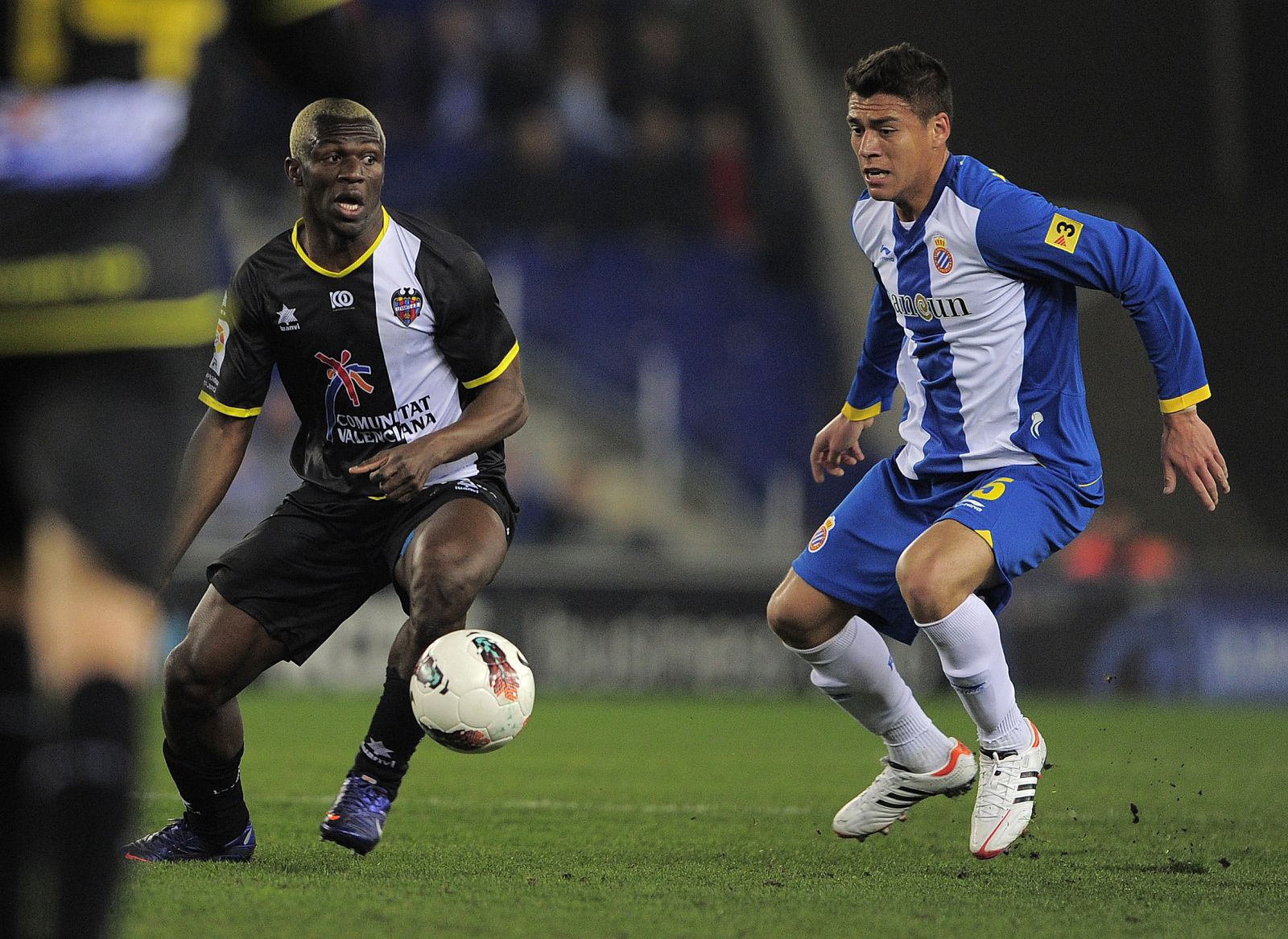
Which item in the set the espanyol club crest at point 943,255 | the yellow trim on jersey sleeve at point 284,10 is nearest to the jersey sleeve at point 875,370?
the espanyol club crest at point 943,255

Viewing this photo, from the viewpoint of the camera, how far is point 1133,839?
A: 564 cm

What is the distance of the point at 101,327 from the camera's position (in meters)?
2.74

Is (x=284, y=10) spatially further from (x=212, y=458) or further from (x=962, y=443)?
(x=962, y=443)

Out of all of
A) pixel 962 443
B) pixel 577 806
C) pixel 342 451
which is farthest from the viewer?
pixel 577 806

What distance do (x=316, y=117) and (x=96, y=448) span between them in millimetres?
2411

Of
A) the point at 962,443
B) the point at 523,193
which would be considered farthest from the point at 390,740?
the point at 523,193

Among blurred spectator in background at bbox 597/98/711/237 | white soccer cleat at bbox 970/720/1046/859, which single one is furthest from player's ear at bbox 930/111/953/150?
blurred spectator in background at bbox 597/98/711/237

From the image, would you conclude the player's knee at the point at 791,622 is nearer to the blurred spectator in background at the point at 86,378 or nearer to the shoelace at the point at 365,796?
the shoelace at the point at 365,796

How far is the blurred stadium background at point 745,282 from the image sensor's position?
13.1 meters

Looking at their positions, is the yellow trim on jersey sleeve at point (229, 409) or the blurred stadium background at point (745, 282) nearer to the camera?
the yellow trim on jersey sleeve at point (229, 409)

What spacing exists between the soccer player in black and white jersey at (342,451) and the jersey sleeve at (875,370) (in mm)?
1276

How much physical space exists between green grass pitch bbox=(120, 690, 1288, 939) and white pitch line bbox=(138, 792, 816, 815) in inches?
0.9

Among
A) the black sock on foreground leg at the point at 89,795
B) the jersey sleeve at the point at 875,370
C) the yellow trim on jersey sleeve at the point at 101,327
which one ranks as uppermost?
the yellow trim on jersey sleeve at the point at 101,327

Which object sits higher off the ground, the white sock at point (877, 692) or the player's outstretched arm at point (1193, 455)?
the player's outstretched arm at point (1193, 455)
